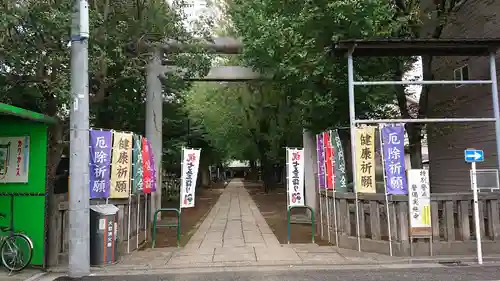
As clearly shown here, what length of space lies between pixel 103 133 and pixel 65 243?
2.44 metres

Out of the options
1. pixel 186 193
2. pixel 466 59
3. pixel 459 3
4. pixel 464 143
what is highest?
pixel 459 3

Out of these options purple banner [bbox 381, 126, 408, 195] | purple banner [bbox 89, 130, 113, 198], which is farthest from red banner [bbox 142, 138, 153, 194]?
purple banner [bbox 381, 126, 408, 195]

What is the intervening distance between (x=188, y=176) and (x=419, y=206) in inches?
233

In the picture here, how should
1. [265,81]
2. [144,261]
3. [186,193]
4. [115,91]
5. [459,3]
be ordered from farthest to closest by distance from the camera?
1. [265,81]
2. [115,91]
3. [459,3]
4. [186,193]
5. [144,261]

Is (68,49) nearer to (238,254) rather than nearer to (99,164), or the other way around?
(99,164)

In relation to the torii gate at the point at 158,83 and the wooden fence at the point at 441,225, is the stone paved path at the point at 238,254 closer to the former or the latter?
the wooden fence at the point at 441,225

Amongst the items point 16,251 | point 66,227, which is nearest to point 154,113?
point 66,227

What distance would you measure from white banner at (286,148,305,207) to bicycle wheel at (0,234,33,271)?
669 cm

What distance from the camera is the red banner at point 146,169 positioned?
11.7m

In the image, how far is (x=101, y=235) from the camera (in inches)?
349

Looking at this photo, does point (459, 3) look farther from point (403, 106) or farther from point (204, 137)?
point (204, 137)

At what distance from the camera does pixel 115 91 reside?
1443 centimetres

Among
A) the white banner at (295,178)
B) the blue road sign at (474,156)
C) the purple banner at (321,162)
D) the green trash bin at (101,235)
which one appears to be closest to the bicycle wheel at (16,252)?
the green trash bin at (101,235)

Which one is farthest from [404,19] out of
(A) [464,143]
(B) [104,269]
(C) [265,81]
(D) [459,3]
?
(B) [104,269]
